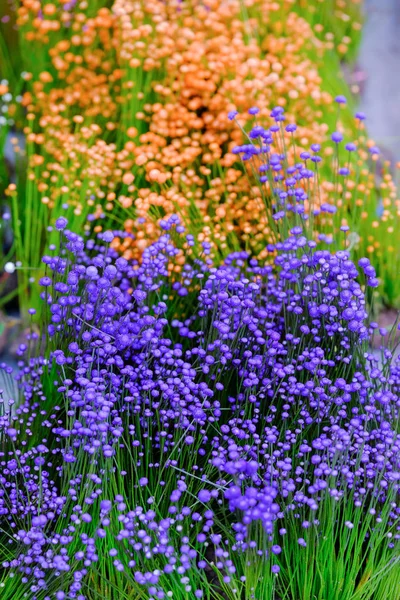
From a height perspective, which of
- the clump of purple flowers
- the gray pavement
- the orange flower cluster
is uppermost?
the gray pavement

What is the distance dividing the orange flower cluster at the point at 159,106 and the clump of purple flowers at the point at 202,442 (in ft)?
2.18

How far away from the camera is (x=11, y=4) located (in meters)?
3.72

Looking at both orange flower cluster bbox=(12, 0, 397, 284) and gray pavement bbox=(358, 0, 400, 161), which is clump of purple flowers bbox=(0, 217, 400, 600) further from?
gray pavement bbox=(358, 0, 400, 161)

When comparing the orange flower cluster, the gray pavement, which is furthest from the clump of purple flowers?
the gray pavement

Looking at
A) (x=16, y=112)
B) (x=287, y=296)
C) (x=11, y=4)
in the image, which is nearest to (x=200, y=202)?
(x=287, y=296)

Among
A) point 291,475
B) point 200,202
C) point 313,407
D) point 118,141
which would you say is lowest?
point 291,475

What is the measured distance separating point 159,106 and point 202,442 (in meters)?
1.66

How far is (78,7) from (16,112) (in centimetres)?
67

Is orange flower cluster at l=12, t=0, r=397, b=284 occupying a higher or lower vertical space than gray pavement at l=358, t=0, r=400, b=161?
lower

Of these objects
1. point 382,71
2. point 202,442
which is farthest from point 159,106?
point 382,71

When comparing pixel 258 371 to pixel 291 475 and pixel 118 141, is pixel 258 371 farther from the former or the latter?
pixel 118 141

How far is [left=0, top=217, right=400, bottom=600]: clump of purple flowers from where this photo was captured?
164 cm

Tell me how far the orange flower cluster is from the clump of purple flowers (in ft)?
2.18

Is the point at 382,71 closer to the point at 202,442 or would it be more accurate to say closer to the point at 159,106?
the point at 159,106
